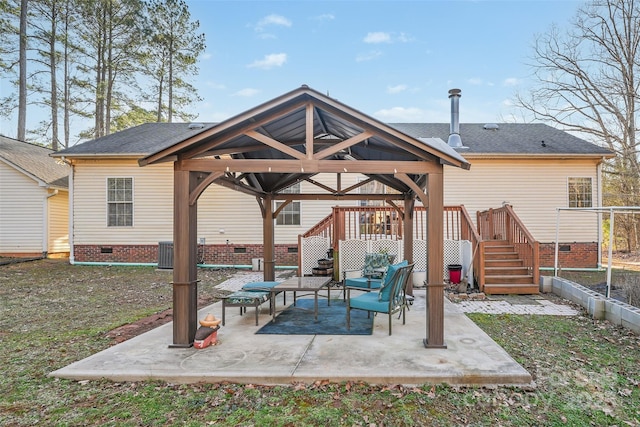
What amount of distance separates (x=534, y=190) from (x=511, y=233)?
11.0 feet

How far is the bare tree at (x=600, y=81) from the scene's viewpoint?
16078 millimetres

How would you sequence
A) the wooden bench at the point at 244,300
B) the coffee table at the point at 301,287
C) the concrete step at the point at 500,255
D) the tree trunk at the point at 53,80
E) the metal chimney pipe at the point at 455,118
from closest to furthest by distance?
the wooden bench at the point at 244,300 → the coffee table at the point at 301,287 → the concrete step at the point at 500,255 → the metal chimney pipe at the point at 455,118 → the tree trunk at the point at 53,80

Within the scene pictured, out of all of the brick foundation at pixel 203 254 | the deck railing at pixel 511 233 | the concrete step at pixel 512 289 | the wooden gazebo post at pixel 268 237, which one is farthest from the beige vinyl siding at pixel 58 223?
the concrete step at pixel 512 289

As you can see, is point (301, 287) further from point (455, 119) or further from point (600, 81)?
point (600, 81)

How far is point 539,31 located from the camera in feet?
57.1

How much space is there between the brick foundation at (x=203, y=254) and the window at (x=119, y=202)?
2.87 ft

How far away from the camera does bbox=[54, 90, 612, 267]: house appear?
1206 cm

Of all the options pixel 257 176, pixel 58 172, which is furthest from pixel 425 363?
pixel 58 172

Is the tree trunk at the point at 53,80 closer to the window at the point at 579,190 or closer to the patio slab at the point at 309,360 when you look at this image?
the patio slab at the point at 309,360

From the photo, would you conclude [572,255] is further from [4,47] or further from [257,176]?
[4,47]

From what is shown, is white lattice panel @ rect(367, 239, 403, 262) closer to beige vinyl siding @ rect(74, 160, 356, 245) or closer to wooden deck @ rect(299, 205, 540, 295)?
wooden deck @ rect(299, 205, 540, 295)

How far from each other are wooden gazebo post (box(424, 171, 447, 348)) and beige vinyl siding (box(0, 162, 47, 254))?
49.6ft

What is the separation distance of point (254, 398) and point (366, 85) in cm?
1873

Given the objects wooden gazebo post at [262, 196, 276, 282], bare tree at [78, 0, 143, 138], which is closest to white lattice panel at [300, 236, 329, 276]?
wooden gazebo post at [262, 196, 276, 282]
